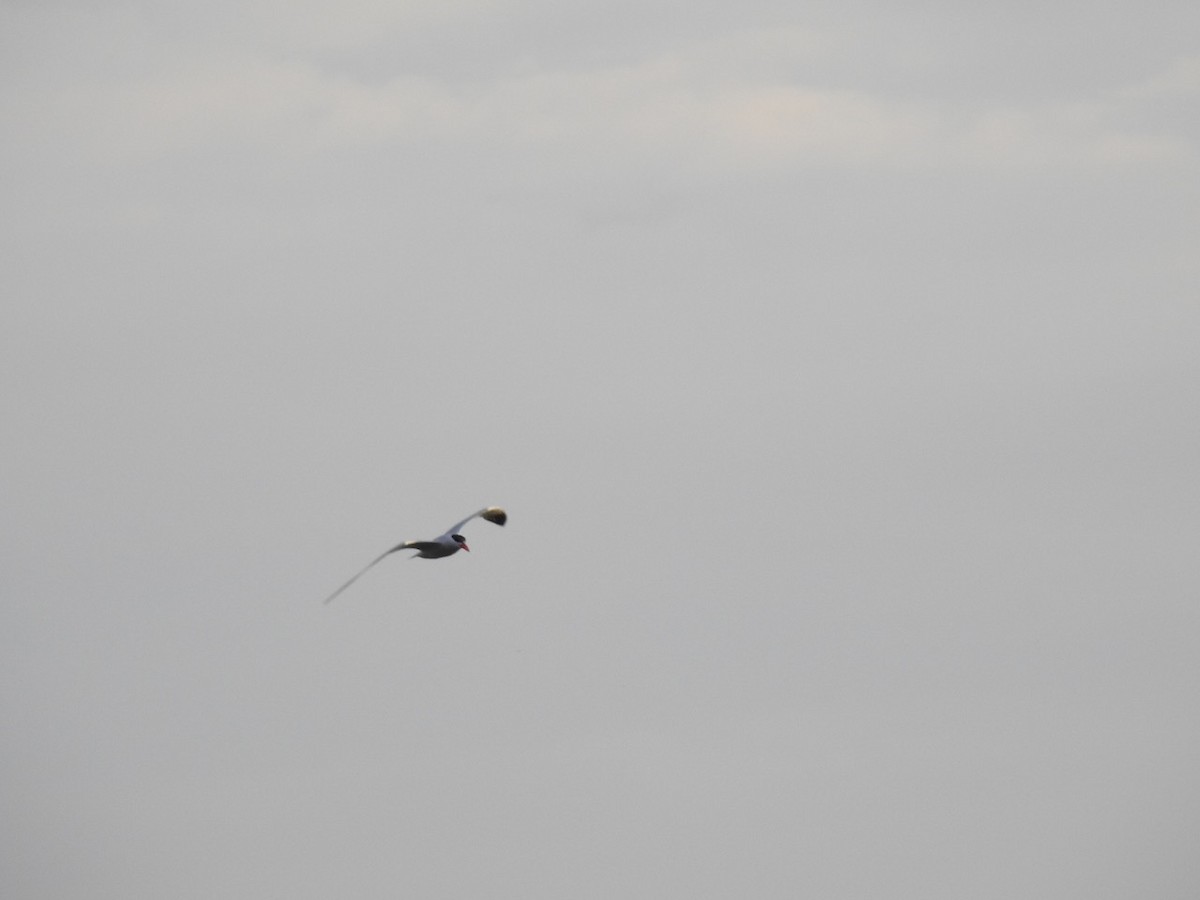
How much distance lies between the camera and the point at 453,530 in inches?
3538
